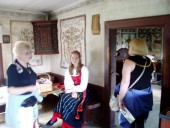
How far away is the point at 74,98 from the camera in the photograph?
2795 mm

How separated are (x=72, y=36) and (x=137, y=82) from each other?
1.90 meters

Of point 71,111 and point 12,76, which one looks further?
point 71,111

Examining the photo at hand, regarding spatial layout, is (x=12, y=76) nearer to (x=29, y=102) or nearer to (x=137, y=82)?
(x=29, y=102)

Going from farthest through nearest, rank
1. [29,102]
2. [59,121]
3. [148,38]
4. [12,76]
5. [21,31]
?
[148,38], [21,31], [59,121], [29,102], [12,76]

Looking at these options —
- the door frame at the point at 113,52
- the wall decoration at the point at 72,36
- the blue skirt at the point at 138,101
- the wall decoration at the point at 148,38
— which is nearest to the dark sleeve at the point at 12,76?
the blue skirt at the point at 138,101

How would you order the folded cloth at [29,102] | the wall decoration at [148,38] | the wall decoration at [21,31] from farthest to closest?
the wall decoration at [148,38] → the wall decoration at [21,31] → the folded cloth at [29,102]

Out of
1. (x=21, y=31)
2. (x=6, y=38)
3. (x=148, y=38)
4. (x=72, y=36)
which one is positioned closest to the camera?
(x=72, y=36)

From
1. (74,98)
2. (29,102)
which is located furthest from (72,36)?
(29,102)

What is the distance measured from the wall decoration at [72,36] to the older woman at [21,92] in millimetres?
1441

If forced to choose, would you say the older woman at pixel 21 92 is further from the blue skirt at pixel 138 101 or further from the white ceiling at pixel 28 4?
the white ceiling at pixel 28 4

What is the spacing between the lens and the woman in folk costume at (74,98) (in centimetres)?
274

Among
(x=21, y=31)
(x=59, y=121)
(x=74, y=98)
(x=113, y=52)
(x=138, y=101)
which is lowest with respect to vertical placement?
(x=59, y=121)

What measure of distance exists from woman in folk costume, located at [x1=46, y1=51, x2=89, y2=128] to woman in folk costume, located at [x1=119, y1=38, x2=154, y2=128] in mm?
834

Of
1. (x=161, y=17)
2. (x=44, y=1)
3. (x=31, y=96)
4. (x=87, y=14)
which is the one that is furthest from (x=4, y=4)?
(x=161, y=17)
